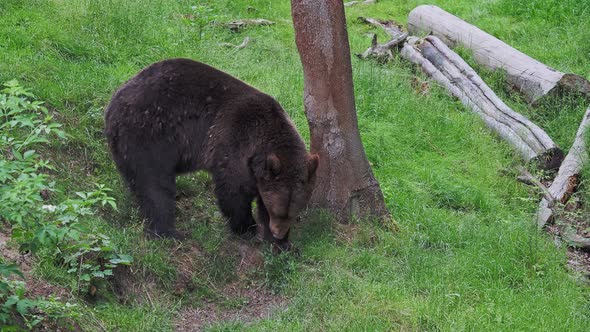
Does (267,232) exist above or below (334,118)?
below

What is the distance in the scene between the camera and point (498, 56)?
37.6ft

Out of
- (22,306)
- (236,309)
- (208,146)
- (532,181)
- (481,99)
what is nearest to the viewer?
(22,306)

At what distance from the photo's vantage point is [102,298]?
5883 mm

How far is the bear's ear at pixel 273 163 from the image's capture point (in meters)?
6.48

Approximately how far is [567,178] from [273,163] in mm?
4020

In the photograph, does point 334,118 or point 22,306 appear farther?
point 334,118

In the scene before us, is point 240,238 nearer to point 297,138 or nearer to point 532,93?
point 297,138

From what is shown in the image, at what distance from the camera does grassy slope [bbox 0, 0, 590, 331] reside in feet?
19.8

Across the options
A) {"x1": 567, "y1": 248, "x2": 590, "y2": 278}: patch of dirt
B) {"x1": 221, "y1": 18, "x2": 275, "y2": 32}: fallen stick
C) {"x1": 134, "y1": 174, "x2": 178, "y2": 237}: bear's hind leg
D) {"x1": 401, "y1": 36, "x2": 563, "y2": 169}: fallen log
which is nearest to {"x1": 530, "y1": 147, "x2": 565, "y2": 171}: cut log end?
{"x1": 401, "y1": 36, "x2": 563, "y2": 169}: fallen log

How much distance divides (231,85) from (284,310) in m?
2.23

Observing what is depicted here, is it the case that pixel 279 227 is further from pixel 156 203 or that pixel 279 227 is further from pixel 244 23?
pixel 244 23

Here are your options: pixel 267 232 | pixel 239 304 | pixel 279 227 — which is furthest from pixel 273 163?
pixel 239 304

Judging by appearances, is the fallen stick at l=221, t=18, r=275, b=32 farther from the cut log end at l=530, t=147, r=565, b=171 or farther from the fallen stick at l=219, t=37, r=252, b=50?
→ the cut log end at l=530, t=147, r=565, b=171

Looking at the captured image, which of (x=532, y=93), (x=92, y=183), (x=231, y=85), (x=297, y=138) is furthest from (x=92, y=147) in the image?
(x=532, y=93)
